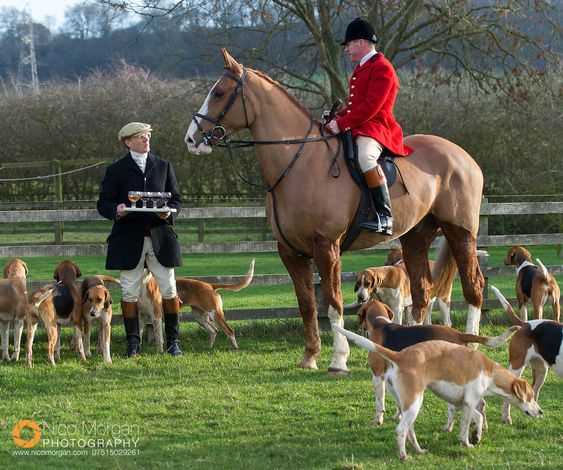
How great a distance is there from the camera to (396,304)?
9.81m

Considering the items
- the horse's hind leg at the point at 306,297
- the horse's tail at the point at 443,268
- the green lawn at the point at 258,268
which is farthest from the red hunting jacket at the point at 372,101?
the green lawn at the point at 258,268

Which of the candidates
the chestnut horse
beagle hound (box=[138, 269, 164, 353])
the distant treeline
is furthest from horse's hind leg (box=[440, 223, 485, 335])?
the distant treeline

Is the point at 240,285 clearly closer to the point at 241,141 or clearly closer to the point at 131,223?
the point at 131,223

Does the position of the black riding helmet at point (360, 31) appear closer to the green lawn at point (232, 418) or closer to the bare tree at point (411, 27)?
the green lawn at point (232, 418)

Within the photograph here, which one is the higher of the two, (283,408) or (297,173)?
(297,173)

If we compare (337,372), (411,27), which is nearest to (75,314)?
(337,372)

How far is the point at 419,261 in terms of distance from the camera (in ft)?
28.7

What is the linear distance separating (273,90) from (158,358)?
270 cm

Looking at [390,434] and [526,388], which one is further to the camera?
[390,434]

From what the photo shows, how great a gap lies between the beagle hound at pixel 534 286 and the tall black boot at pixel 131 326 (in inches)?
163

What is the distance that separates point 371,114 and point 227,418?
9.17 ft

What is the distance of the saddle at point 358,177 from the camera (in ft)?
25.0

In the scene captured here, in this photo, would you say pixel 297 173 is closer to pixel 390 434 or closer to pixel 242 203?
pixel 390 434

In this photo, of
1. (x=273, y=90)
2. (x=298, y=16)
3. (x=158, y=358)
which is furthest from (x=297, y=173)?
(x=298, y=16)
